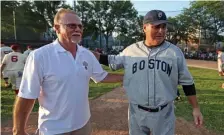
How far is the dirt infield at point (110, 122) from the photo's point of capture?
5.85m

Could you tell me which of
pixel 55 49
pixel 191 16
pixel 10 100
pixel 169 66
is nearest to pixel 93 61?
pixel 55 49

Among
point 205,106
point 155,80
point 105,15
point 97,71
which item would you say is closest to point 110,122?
point 205,106

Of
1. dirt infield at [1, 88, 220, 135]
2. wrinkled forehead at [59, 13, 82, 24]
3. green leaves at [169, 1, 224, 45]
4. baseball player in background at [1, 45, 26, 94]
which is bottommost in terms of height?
dirt infield at [1, 88, 220, 135]

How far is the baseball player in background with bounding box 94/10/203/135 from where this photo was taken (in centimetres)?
296

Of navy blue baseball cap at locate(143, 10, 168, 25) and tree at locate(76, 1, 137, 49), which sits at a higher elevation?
tree at locate(76, 1, 137, 49)

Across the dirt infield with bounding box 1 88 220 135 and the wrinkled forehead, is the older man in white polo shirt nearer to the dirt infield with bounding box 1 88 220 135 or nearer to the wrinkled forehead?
the wrinkled forehead

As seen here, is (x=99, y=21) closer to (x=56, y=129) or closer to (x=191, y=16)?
(x=191, y=16)

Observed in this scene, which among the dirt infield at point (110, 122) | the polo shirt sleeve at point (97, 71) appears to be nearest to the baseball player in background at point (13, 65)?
the dirt infield at point (110, 122)

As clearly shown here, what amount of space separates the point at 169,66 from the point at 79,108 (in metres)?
0.94

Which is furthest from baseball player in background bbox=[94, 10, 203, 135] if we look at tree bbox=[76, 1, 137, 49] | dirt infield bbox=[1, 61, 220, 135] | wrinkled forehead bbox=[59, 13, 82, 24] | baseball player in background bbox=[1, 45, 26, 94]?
tree bbox=[76, 1, 137, 49]

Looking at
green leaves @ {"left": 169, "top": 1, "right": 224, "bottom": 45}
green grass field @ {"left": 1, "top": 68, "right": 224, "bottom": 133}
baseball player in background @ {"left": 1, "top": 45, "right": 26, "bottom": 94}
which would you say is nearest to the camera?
green grass field @ {"left": 1, "top": 68, "right": 224, "bottom": 133}

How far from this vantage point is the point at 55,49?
2.65 metres

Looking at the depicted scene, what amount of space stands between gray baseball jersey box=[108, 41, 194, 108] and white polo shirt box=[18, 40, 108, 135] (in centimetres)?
52

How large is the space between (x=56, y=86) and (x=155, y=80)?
37.5 inches
